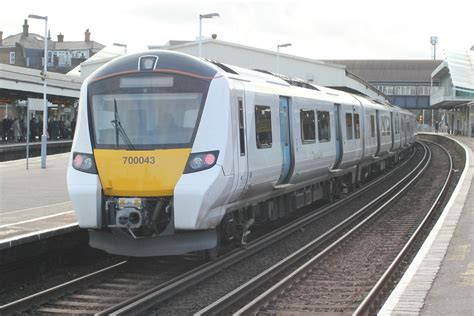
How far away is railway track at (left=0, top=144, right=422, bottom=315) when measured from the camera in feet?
23.4

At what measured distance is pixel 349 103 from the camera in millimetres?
17062

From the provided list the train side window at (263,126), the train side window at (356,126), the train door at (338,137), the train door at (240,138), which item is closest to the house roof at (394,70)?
the train side window at (356,126)

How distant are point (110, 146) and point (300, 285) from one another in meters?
3.17

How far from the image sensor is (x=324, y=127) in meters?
13.9

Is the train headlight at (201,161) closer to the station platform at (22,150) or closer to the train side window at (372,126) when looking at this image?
the train side window at (372,126)

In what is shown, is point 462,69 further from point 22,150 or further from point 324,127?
point 324,127

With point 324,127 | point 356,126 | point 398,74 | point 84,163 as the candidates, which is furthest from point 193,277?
point 398,74

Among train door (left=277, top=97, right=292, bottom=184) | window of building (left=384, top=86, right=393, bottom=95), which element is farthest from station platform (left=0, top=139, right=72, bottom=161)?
window of building (left=384, top=86, right=393, bottom=95)

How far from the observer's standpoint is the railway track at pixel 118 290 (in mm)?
7117

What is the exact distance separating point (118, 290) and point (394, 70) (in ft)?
353

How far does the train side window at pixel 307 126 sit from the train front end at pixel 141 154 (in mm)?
3908

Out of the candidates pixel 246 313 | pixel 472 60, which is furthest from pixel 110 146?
pixel 472 60

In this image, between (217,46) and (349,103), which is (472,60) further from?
(349,103)

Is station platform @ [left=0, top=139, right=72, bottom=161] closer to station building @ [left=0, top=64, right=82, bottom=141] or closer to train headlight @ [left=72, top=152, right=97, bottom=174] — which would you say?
station building @ [left=0, top=64, right=82, bottom=141]
